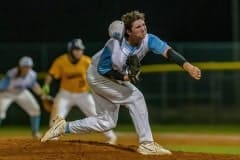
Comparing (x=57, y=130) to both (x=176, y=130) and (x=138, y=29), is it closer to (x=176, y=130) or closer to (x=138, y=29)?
(x=138, y=29)

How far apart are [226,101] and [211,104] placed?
42cm

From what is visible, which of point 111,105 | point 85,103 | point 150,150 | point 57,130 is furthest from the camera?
point 85,103

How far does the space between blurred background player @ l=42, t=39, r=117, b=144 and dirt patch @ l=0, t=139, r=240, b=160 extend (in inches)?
190

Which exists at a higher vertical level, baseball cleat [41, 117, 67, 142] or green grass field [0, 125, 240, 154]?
baseball cleat [41, 117, 67, 142]

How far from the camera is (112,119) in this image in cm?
1019

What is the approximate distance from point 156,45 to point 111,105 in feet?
3.45

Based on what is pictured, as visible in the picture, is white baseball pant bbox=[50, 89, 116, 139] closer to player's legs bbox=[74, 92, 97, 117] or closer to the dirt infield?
player's legs bbox=[74, 92, 97, 117]

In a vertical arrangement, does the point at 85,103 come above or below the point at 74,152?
below

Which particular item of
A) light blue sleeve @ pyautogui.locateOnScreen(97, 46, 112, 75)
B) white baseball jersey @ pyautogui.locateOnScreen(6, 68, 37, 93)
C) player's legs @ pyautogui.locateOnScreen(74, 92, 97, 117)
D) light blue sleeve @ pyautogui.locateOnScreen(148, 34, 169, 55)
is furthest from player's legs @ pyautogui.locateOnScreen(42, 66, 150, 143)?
white baseball jersey @ pyautogui.locateOnScreen(6, 68, 37, 93)

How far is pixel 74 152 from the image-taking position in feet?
31.9

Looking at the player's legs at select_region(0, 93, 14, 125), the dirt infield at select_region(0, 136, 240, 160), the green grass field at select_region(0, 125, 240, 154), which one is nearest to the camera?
the dirt infield at select_region(0, 136, 240, 160)

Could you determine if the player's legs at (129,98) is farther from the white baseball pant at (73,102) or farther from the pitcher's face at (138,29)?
the white baseball pant at (73,102)

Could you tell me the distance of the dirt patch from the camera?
30.9ft

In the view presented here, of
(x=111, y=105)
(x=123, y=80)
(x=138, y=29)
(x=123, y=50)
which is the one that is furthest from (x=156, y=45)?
(x=111, y=105)
